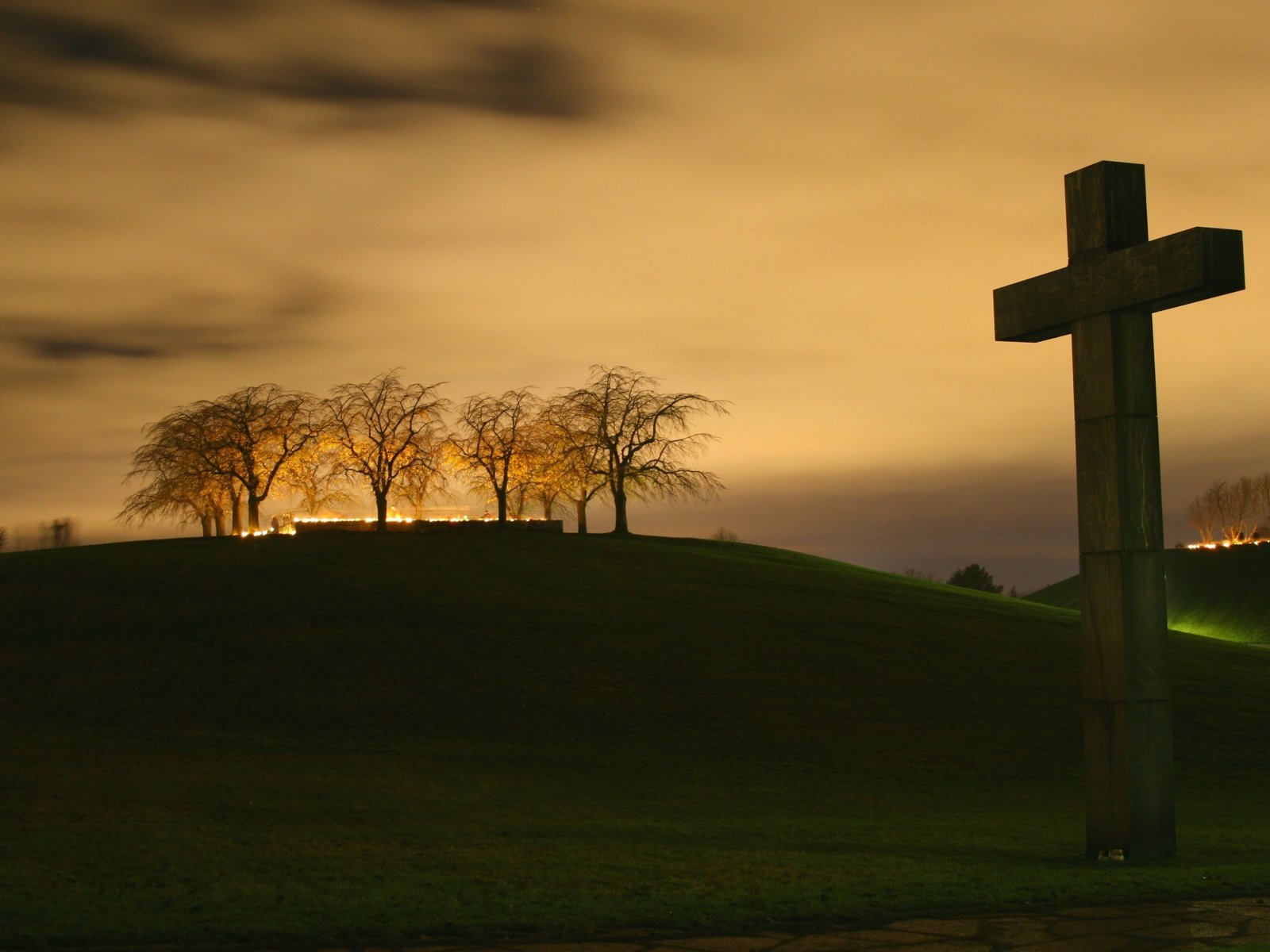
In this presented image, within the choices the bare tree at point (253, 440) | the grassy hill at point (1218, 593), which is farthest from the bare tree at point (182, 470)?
Result: the grassy hill at point (1218, 593)

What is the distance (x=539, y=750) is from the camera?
2269cm

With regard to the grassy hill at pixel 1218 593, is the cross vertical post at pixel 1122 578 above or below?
above

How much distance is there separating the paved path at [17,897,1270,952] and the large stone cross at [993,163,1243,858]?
340 cm

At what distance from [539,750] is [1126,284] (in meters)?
14.7

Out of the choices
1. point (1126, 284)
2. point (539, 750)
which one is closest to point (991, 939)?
point (1126, 284)

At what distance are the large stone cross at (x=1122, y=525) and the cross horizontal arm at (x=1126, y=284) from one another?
0.02 m

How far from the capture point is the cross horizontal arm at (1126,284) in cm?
1133

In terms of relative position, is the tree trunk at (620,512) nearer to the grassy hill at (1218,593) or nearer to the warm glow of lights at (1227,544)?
the grassy hill at (1218,593)

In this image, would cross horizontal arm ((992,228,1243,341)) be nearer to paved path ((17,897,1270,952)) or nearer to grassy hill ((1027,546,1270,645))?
paved path ((17,897,1270,952))

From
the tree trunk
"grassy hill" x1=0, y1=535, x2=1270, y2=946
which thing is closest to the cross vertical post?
"grassy hill" x1=0, y1=535, x2=1270, y2=946

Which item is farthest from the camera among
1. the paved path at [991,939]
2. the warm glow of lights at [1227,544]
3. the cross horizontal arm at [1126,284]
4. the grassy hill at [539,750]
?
the warm glow of lights at [1227,544]

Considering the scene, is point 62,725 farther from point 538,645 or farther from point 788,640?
point 788,640

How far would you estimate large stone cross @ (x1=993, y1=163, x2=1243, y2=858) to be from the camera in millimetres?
11938

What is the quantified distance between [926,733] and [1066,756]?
2844 mm
